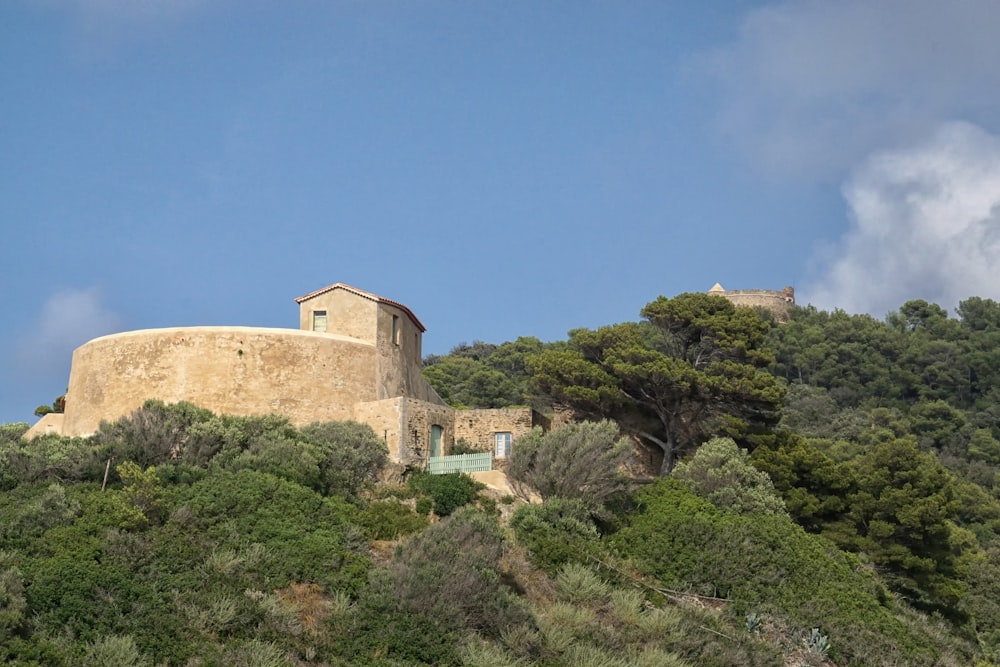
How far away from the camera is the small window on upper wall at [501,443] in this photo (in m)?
31.4

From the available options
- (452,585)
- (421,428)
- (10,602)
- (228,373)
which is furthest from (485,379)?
(10,602)

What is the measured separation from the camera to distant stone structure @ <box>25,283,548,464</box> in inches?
1155

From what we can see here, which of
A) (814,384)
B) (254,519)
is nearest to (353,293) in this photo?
(254,519)

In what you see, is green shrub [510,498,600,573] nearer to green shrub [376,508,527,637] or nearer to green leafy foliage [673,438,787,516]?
green shrub [376,508,527,637]

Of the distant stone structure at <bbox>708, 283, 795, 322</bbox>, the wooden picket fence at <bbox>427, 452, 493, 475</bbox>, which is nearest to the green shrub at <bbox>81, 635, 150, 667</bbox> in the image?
the wooden picket fence at <bbox>427, 452, 493, 475</bbox>

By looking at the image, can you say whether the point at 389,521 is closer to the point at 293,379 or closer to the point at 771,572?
the point at 293,379

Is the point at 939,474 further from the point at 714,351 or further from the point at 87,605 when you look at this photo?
the point at 87,605

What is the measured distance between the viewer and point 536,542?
24094 mm

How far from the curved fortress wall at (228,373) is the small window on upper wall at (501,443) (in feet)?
13.3

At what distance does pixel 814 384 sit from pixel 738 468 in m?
46.6

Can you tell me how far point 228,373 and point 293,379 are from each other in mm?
1774

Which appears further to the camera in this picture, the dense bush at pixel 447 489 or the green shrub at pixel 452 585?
the dense bush at pixel 447 489

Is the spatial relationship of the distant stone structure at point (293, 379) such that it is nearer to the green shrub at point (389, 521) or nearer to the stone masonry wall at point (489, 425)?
the stone masonry wall at point (489, 425)

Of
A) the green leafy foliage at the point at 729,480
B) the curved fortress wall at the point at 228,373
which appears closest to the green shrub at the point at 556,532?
the green leafy foliage at the point at 729,480
